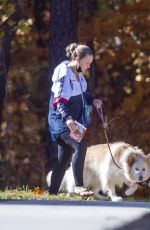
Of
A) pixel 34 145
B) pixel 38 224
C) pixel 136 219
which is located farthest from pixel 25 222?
pixel 34 145

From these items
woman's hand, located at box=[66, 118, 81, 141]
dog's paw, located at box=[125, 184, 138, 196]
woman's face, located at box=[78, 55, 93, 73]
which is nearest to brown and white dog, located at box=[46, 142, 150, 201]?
dog's paw, located at box=[125, 184, 138, 196]

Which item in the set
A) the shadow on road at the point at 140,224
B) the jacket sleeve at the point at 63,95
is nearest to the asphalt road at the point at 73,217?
the shadow on road at the point at 140,224

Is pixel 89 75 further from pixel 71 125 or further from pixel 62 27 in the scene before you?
pixel 71 125

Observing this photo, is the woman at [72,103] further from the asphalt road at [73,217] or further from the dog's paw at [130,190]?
the asphalt road at [73,217]

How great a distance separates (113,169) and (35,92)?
10384 millimetres

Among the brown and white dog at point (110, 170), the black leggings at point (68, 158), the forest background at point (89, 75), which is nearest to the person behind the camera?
the black leggings at point (68, 158)

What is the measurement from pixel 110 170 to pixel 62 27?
3574mm

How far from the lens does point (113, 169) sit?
35.8ft

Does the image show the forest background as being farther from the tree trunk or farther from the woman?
the woman

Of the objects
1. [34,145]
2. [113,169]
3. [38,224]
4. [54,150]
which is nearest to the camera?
[38,224]

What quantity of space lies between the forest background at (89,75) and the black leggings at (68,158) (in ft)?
13.6

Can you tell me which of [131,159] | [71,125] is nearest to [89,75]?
[131,159]

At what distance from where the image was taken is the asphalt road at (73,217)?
5551 millimetres

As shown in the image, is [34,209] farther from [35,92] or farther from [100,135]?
[35,92]
